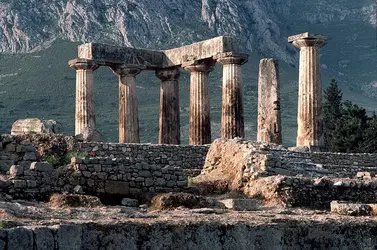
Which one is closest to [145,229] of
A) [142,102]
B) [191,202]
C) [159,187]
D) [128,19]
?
[191,202]

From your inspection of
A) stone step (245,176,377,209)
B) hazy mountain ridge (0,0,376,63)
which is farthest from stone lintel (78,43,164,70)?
hazy mountain ridge (0,0,376,63)

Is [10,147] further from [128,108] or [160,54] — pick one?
[160,54]

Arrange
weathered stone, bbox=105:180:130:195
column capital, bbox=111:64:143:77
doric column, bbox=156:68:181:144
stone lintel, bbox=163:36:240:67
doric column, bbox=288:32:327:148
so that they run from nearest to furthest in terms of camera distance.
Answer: weathered stone, bbox=105:180:130:195, doric column, bbox=288:32:327:148, stone lintel, bbox=163:36:240:67, column capital, bbox=111:64:143:77, doric column, bbox=156:68:181:144

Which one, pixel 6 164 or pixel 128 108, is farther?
pixel 128 108

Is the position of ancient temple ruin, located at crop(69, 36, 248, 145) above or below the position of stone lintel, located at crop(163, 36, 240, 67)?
below

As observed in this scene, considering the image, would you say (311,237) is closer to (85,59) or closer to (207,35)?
(85,59)

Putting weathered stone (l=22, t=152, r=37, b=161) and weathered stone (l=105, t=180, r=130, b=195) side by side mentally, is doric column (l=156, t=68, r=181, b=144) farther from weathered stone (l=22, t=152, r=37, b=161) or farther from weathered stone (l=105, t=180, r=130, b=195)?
weathered stone (l=105, t=180, r=130, b=195)

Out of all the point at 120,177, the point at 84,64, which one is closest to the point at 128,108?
the point at 84,64

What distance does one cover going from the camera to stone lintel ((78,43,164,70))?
36.3 metres

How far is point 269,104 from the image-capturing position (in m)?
34.3

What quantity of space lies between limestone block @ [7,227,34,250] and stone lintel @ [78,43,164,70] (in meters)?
25.7

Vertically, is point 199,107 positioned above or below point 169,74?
below

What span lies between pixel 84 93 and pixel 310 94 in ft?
31.6

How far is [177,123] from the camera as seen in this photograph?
39812mm
